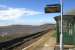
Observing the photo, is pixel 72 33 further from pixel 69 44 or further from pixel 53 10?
pixel 53 10

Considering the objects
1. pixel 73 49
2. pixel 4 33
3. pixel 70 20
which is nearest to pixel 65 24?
pixel 70 20

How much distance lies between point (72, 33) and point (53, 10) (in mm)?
6546

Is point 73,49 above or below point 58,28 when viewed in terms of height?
below

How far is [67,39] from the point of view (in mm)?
21688

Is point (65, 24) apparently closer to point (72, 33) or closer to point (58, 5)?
point (72, 33)

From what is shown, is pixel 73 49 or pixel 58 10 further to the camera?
pixel 73 49

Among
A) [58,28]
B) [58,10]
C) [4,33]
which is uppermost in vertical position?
[58,10]

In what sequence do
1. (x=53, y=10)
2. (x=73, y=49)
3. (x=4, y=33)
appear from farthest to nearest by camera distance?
1. (x=4, y=33)
2. (x=73, y=49)
3. (x=53, y=10)

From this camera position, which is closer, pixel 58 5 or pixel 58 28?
pixel 58 5

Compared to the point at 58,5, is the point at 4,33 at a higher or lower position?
lower

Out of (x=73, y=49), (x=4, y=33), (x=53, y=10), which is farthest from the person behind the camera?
(x=4, y=33)

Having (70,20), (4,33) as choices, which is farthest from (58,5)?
(4,33)

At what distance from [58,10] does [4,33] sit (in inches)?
1249

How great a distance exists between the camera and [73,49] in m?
20.7
